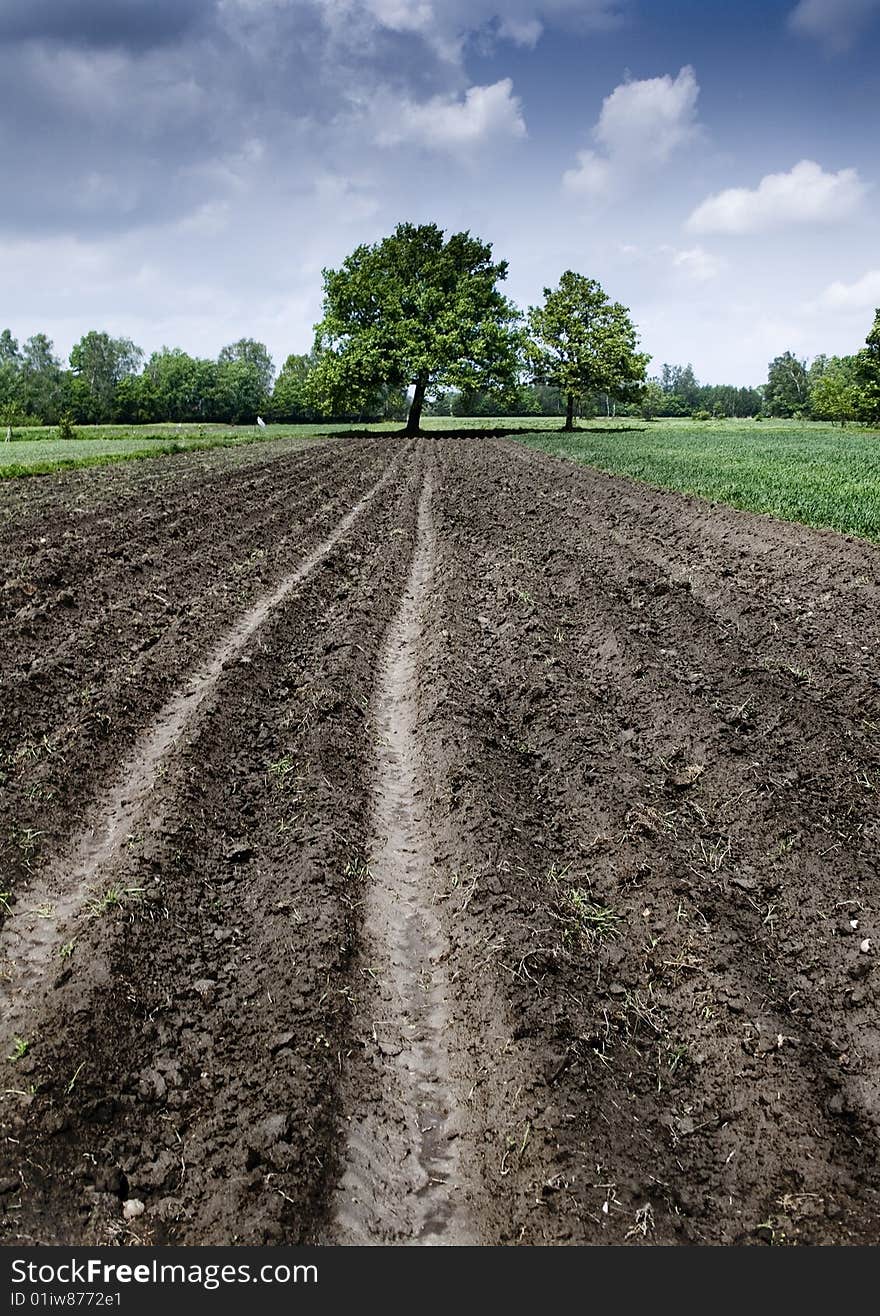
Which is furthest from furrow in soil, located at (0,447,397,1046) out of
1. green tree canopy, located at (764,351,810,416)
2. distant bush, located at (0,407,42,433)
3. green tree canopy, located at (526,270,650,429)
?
green tree canopy, located at (764,351,810,416)

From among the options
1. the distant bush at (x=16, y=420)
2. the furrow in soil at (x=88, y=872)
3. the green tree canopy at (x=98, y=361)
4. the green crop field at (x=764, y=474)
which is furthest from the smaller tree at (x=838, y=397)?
the green tree canopy at (x=98, y=361)

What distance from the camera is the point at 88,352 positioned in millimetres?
103688

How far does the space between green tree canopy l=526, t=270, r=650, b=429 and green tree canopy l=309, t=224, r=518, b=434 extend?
948 centimetres

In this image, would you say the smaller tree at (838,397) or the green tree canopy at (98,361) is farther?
the green tree canopy at (98,361)

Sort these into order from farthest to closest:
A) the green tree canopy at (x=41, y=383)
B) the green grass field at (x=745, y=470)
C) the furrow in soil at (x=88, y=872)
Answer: the green tree canopy at (x=41, y=383), the green grass field at (x=745, y=470), the furrow in soil at (x=88, y=872)

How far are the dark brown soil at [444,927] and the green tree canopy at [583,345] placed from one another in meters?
54.6

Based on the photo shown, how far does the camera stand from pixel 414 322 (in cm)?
4675

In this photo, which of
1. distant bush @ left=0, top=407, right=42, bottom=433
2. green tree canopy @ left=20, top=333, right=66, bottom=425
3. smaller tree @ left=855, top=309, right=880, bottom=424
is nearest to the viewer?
smaller tree @ left=855, top=309, right=880, bottom=424

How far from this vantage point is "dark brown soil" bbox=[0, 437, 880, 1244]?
9.39 feet

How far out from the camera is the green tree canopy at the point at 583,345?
58656 millimetres

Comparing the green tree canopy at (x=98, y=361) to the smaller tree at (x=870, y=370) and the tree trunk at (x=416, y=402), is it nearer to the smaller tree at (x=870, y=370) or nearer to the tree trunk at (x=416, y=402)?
the tree trunk at (x=416, y=402)

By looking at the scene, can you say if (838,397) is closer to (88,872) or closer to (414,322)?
(414,322)

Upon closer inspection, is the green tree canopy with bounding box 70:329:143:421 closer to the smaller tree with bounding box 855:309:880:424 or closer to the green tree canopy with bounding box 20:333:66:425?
the green tree canopy with bounding box 20:333:66:425

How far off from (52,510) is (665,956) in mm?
16321
